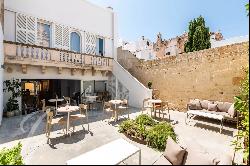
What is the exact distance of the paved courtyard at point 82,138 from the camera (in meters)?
4.95

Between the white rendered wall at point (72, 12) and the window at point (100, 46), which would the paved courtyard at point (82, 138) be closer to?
the white rendered wall at point (72, 12)

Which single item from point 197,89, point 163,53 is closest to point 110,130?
point 197,89

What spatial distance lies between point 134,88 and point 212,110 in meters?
5.23

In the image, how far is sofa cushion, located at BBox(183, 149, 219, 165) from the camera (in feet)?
10.3

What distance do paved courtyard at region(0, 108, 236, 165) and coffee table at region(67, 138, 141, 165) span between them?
718 millimetres

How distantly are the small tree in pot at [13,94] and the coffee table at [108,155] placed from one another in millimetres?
7613

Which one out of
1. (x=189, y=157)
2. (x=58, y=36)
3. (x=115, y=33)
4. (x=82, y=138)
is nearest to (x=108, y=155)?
(x=189, y=157)

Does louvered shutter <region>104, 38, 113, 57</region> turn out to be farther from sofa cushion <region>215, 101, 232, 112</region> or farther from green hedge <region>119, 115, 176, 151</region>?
sofa cushion <region>215, 101, 232, 112</region>

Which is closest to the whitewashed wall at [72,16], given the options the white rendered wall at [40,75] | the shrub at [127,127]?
the white rendered wall at [40,75]

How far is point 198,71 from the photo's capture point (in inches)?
403

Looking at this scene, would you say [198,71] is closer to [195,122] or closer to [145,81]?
[195,122]

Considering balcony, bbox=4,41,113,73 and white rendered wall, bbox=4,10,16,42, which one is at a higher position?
white rendered wall, bbox=4,10,16,42

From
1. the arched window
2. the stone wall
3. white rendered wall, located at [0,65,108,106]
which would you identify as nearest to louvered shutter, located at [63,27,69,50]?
the arched window

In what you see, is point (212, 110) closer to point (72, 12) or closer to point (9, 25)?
point (72, 12)
